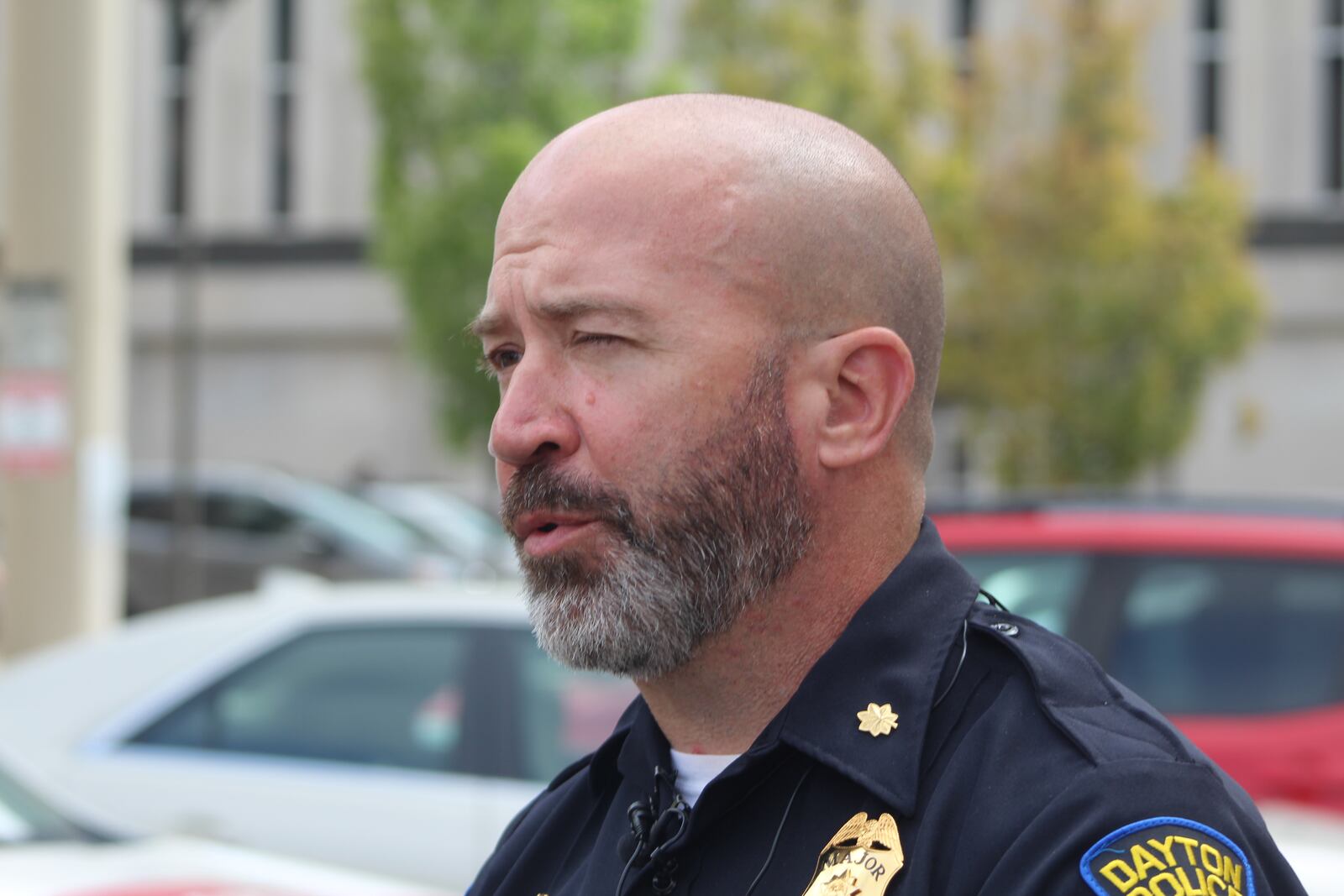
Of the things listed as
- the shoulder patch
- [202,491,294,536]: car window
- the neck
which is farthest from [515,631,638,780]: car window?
[202,491,294,536]: car window

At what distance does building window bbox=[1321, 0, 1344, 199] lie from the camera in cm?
2636

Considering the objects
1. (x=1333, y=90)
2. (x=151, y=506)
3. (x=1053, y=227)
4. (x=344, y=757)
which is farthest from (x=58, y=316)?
(x=1333, y=90)

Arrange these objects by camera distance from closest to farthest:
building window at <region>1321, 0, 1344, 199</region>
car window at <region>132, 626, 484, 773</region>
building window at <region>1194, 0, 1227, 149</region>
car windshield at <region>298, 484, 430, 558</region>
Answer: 1. car window at <region>132, 626, 484, 773</region>
2. car windshield at <region>298, 484, 430, 558</region>
3. building window at <region>1321, 0, 1344, 199</region>
4. building window at <region>1194, 0, 1227, 149</region>

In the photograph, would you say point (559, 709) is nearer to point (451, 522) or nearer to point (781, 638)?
point (781, 638)

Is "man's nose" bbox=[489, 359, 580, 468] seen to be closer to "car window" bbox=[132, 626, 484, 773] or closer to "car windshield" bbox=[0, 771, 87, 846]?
"car windshield" bbox=[0, 771, 87, 846]

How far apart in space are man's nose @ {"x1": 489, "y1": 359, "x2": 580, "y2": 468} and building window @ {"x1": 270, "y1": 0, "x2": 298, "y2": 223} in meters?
27.9

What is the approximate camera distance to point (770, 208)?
1.60 meters

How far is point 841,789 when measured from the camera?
1496 millimetres

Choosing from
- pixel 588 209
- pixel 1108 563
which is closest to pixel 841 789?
pixel 588 209

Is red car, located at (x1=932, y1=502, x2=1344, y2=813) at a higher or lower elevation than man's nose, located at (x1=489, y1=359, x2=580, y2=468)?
lower

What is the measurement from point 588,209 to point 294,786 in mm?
3611

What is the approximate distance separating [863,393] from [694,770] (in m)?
0.38

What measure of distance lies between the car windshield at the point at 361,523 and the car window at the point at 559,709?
9286 millimetres

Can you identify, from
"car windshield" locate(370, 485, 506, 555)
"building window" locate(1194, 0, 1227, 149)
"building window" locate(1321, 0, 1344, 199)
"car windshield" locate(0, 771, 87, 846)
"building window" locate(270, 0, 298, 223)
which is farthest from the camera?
"building window" locate(270, 0, 298, 223)
